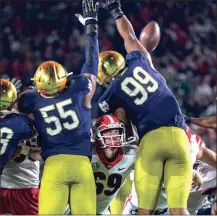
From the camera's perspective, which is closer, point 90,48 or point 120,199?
point 90,48

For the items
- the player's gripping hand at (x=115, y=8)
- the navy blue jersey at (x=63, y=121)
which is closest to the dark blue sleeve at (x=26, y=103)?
the navy blue jersey at (x=63, y=121)

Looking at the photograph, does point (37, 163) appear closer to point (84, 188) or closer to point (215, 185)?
point (84, 188)

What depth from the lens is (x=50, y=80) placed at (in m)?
4.74

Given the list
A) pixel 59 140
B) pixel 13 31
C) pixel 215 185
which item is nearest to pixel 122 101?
pixel 59 140

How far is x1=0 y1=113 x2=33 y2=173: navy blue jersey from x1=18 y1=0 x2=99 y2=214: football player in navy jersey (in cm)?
8

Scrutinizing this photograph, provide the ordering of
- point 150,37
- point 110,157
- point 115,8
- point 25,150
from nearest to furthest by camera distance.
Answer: point 110,157 → point 25,150 → point 115,8 → point 150,37

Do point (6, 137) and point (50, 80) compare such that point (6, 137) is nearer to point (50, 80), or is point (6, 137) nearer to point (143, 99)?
point (50, 80)

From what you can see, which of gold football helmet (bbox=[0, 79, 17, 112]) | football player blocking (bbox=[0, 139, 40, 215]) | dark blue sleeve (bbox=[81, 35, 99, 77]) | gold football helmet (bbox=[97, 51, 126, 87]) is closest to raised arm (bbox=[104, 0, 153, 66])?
gold football helmet (bbox=[97, 51, 126, 87])

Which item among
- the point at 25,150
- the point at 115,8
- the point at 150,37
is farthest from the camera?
the point at 150,37

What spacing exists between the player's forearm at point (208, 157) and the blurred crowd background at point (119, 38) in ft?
12.7

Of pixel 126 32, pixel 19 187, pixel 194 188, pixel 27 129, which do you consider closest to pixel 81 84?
pixel 27 129

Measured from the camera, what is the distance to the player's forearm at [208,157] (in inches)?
213

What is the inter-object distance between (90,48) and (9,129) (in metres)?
0.93

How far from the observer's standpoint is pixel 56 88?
476 centimetres
